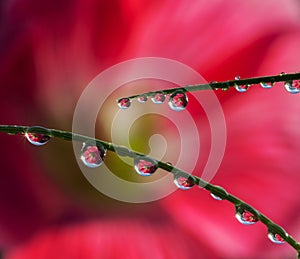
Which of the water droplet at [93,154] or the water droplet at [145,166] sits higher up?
the water droplet at [145,166]

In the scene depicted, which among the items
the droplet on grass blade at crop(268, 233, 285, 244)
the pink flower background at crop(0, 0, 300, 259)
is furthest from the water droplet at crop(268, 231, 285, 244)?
the pink flower background at crop(0, 0, 300, 259)

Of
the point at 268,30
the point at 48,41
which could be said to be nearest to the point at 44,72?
the point at 48,41

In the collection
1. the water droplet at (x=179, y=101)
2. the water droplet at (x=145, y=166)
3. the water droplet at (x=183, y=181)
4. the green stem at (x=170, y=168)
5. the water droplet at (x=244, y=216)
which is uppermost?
the water droplet at (x=179, y=101)

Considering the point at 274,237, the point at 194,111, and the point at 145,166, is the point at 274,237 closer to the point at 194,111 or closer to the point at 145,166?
the point at 145,166

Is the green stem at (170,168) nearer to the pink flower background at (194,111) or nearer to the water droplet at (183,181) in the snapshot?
the water droplet at (183,181)

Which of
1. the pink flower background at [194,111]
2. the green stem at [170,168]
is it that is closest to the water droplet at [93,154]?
the green stem at [170,168]

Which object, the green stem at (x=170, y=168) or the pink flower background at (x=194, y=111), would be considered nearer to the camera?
the green stem at (x=170, y=168)

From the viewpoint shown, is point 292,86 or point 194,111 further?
point 194,111

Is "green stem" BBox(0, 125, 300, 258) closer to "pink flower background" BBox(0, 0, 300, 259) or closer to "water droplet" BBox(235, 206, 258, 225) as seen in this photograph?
"water droplet" BBox(235, 206, 258, 225)

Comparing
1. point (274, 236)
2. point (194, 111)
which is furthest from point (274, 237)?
point (194, 111)
